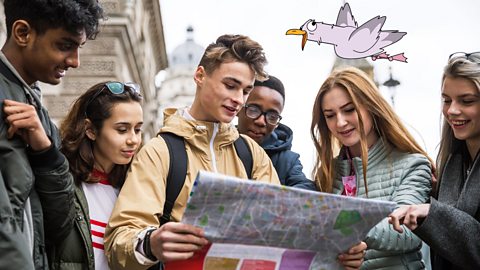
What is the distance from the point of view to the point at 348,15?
3037 millimetres

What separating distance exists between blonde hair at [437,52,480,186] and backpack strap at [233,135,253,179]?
3.00 ft

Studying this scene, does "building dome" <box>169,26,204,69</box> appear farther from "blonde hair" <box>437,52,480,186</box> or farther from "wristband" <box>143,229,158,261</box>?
"wristband" <box>143,229,158,261</box>

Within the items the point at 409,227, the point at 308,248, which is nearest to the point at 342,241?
the point at 308,248

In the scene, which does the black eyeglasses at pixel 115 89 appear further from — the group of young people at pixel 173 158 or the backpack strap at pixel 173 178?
the backpack strap at pixel 173 178

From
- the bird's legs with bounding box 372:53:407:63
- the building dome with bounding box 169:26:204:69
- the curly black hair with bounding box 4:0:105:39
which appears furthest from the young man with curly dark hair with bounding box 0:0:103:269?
the building dome with bounding box 169:26:204:69

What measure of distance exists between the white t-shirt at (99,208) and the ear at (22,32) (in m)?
0.85

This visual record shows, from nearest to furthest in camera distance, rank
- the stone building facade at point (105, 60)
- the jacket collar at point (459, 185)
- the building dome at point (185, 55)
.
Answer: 1. the jacket collar at point (459, 185)
2. the stone building facade at point (105, 60)
3. the building dome at point (185, 55)

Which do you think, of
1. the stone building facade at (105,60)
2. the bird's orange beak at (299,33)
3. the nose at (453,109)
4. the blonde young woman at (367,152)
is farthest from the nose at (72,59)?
the stone building facade at (105,60)

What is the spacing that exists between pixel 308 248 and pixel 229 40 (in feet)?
3.60

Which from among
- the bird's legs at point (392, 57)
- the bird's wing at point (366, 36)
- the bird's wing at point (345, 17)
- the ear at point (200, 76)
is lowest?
the ear at point (200, 76)

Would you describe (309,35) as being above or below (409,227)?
above

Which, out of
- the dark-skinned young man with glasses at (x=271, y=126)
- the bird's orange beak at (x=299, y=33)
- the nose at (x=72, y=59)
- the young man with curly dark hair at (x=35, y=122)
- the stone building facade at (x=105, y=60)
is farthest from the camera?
the stone building facade at (x=105, y=60)

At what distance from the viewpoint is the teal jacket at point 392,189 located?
2590mm

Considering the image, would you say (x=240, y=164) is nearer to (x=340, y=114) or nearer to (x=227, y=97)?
(x=227, y=97)
